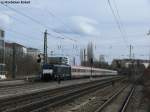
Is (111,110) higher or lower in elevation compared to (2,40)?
lower

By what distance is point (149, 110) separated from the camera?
69.3 feet

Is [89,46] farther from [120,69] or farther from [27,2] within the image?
[27,2]

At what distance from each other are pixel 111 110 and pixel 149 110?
2.31m

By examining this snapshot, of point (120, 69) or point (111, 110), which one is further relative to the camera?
point (120, 69)

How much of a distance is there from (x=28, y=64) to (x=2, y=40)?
19.1 metres

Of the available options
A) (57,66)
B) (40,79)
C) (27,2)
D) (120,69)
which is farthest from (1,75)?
(120,69)

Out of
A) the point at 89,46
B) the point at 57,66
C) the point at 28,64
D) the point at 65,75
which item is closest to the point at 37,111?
the point at 57,66

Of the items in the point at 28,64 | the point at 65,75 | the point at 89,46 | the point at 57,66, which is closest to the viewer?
the point at 57,66

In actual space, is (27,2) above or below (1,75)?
above

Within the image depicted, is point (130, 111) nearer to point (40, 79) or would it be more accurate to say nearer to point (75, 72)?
point (40, 79)

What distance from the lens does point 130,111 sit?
2172cm

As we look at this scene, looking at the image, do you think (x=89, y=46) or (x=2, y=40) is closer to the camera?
(x=2, y=40)

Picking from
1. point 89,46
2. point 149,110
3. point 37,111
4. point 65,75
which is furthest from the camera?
point 89,46

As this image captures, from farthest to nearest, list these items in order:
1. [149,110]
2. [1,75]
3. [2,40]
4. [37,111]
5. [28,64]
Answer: [28,64], [2,40], [1,75], [149,110], [37,111]
